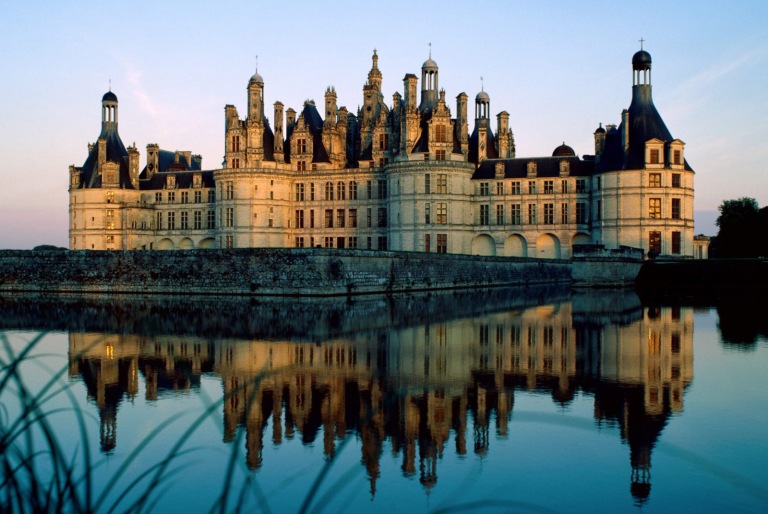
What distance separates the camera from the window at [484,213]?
55.4 meters

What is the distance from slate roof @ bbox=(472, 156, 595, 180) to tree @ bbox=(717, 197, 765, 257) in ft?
49.3

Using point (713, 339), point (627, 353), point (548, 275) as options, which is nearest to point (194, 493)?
point (627, 353)

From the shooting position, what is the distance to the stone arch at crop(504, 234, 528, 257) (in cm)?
5538

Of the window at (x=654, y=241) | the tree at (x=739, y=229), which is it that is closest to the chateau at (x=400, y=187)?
the window at (x=654, y=241)

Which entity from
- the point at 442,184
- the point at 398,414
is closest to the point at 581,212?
the point at 442,184

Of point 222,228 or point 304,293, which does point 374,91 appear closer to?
point 222,228

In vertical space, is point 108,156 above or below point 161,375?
above

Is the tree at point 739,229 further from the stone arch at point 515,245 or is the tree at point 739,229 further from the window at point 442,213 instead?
the window at point 442,213

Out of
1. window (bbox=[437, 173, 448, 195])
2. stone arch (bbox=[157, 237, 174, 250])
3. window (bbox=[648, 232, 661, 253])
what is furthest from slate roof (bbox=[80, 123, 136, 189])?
window (bbox=[648, 232, 661, 253])

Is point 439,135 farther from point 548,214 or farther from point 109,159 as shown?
point 109,159

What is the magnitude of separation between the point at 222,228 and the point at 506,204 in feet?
70.7

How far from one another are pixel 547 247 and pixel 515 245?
2.36 metres

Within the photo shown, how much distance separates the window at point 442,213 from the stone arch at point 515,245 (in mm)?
5570

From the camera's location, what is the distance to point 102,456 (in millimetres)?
8594
